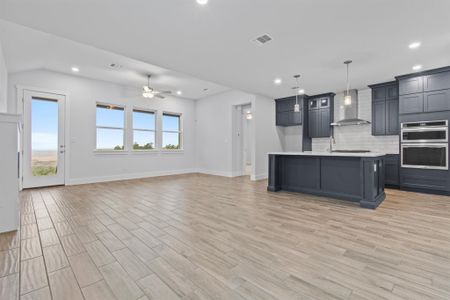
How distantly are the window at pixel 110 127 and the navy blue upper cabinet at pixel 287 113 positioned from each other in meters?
5.45

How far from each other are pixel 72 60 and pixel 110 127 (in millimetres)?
2305

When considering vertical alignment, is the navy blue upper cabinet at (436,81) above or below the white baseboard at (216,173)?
above

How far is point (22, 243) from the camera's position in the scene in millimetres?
2232

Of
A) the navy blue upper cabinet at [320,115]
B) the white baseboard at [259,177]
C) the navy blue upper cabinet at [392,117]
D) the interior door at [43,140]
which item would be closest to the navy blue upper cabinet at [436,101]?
the navy blue upper cabinet at [392,117]

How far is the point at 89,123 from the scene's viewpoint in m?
6.06

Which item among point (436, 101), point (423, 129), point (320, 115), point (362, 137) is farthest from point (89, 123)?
point (436, 101)

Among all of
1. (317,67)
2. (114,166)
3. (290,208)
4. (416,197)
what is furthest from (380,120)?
(114,166)

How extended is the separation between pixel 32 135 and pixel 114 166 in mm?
2118

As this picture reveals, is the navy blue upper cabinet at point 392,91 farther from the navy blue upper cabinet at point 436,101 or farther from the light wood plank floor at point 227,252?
the light wood plank floor at point 227,252

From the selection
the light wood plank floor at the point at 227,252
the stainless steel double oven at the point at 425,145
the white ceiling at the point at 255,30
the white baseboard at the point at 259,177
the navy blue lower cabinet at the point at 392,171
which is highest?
the white ceiling at the point at 255,30

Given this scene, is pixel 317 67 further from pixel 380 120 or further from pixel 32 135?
pixel 32 135

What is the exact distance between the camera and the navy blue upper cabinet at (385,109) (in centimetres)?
524

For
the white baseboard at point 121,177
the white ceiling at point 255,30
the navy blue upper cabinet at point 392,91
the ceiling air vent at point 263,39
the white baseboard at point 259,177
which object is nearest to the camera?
the white ceiling at point 255,30

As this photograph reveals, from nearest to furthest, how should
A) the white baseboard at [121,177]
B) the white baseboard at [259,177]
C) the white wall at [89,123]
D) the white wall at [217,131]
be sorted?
1. the white wall at [89,123]
2. the white baseboard at [121,177]
3. the white baseboard at [259,177]
4. the white wall at [217,131]
